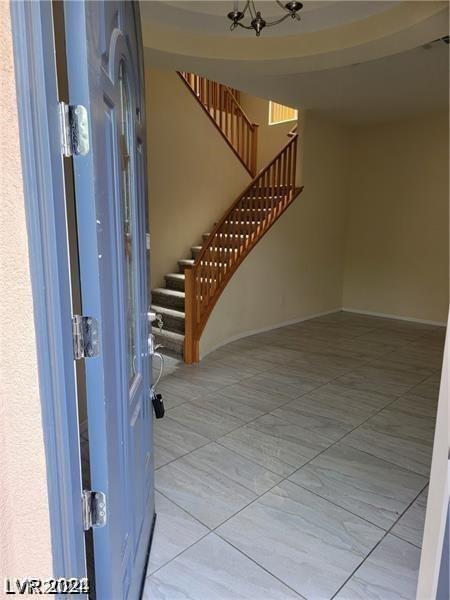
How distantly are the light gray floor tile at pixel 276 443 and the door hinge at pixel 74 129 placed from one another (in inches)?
82.7

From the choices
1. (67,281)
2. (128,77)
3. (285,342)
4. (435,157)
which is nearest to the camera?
(67,281)

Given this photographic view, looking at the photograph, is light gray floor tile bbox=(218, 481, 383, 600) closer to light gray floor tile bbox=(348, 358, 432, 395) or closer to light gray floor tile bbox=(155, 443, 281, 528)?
light gray floor tile bbox=(155, 443, 281, 528)

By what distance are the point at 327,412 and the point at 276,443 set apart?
653 millimetres

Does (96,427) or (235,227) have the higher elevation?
(235,227)

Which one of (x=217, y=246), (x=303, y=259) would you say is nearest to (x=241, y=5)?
(x=217, y=246)

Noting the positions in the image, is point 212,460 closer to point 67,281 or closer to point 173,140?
point 67,281

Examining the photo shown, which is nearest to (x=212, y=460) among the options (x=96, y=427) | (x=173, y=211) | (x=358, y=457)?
(x=358, y=457)

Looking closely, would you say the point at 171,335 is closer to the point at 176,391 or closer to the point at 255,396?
the point at 176,391

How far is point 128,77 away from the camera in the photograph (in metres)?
1.33

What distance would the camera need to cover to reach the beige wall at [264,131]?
23.7 ft

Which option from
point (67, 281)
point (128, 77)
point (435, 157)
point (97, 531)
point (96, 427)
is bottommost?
point (97, 531)

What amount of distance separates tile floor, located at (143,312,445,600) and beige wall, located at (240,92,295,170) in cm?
461

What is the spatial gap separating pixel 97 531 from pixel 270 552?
3.34 ft

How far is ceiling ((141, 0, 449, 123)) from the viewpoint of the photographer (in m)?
2.87
